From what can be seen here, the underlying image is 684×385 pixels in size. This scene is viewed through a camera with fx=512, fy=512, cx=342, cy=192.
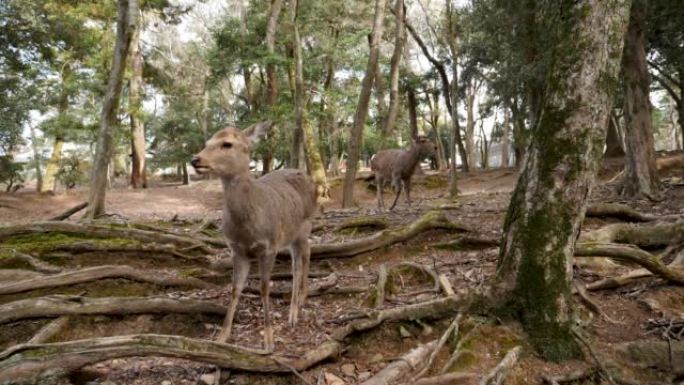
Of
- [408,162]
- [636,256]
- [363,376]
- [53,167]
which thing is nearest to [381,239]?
[636,256]

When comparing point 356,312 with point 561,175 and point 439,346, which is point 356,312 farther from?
point 561,175

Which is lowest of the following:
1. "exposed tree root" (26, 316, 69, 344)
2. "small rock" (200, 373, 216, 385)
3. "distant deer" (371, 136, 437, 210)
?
"small rock" (200, 373, 216, 385)

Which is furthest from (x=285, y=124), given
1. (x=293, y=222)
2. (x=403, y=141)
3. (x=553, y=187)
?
(x=403, y=141)

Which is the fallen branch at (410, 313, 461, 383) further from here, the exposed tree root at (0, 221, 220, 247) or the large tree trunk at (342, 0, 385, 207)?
the large tree trunk at (342, 0, 385, 207)

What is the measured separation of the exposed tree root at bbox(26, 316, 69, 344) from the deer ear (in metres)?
2.32

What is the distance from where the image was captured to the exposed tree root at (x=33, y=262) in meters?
6.04

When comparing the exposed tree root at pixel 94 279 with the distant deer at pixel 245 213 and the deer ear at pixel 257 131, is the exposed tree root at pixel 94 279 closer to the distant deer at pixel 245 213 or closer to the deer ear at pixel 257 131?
the distant deer at pixel 245 213

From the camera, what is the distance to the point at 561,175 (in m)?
3.83

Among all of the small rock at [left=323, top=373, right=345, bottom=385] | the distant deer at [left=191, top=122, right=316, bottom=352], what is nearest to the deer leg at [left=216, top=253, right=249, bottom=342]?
the distant deer at [left=191, top=122, right=316, bottom=352]

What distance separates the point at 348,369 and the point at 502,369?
1.18m

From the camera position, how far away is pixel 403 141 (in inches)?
1710

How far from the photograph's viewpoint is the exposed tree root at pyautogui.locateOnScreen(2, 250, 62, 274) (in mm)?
6043

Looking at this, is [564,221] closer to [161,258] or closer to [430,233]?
[430,233]

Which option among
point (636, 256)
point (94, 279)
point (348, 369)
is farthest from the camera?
point (94, 279)
